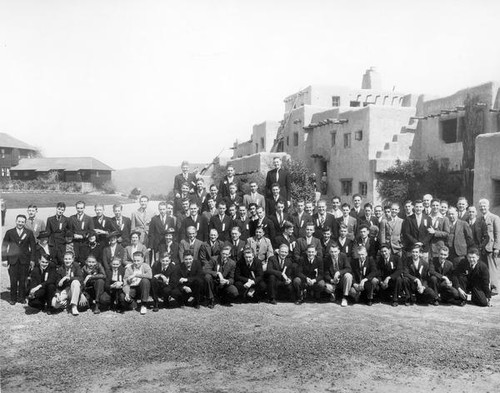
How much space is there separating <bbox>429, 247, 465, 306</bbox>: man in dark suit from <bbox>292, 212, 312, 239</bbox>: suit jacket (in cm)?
244

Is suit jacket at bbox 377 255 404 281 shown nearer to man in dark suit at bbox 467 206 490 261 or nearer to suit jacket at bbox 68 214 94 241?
man in dark suit at bbox 467 206 490 261

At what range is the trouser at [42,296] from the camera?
26.0 feet

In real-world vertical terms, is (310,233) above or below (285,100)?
below

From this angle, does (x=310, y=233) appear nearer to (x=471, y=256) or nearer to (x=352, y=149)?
(x=471, y=256)

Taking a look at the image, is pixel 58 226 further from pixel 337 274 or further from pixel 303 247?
pixel 337 274

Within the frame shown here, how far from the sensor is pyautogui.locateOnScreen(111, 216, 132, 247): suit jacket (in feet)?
30.8

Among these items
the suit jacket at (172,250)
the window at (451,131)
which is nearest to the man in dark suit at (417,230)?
the suit jacket at (172,250)

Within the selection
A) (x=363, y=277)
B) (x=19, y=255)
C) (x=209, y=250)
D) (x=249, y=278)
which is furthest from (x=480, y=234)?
(x=19, y=255)

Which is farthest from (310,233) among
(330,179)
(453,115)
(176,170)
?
(176,170)

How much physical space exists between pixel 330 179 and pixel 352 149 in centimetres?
267

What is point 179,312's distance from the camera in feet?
26.4

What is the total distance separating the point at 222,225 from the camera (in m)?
9.90

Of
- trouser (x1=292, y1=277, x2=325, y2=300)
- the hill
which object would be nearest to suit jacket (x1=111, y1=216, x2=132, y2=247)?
trouser (x1=292, y1=277, x2=325, y2=300)

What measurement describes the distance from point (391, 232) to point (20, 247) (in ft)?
22.2
